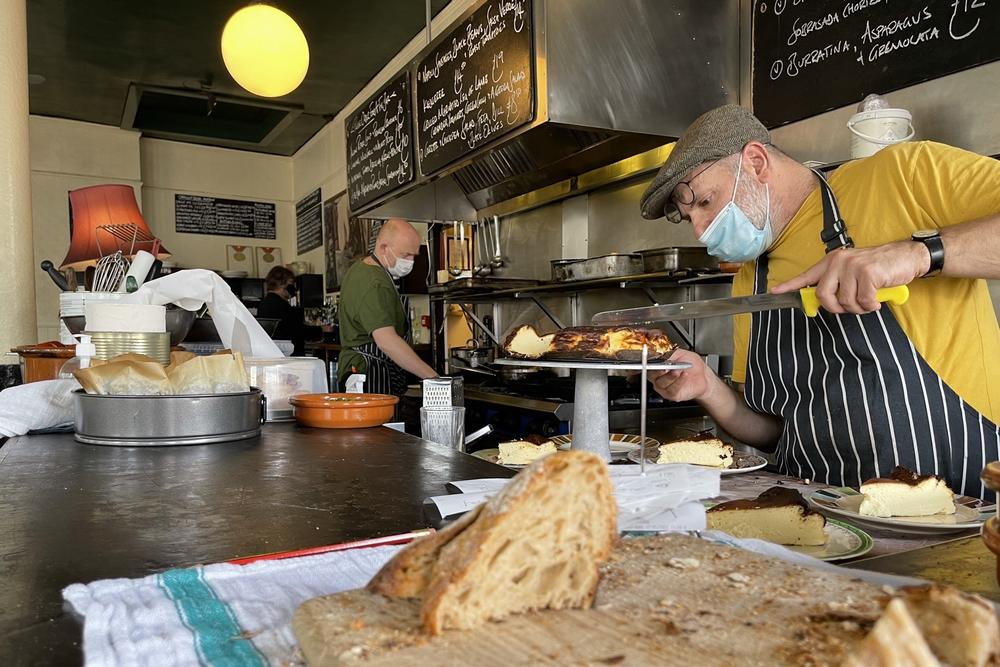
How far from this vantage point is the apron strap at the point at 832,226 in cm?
186

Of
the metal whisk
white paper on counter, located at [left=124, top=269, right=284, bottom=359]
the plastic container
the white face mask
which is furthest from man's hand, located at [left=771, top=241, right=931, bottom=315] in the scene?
the white face mask

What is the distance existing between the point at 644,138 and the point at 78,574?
2.90 metres

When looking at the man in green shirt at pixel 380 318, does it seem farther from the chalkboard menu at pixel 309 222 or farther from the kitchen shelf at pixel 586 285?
the chalkboard menu at pixel 309 222

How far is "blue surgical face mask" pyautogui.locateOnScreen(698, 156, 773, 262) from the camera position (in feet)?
6.77

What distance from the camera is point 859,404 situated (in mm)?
1801

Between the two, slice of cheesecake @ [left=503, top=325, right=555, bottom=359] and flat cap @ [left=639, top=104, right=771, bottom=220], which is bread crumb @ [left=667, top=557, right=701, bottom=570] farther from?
flat cap @ [left=639, top=104, right=771, bottom=220]

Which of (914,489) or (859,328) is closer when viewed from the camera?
(914,489)

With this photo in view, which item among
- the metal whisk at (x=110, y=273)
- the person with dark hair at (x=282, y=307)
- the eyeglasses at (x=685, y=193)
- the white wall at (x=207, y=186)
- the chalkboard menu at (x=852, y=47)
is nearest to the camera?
the eyeglasses at (x=685, y=193)

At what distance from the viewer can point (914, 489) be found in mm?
1143

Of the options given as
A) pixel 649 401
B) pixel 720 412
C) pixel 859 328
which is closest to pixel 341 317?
pixel 649 401

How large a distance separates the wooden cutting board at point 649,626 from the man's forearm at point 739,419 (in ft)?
4.74

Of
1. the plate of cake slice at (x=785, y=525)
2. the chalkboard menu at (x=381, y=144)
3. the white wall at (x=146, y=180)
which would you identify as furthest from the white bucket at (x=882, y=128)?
the white wall at (x=146, y=180)

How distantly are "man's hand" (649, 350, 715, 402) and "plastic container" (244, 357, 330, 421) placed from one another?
3.66ft

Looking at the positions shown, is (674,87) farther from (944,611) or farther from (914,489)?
(944,611)
